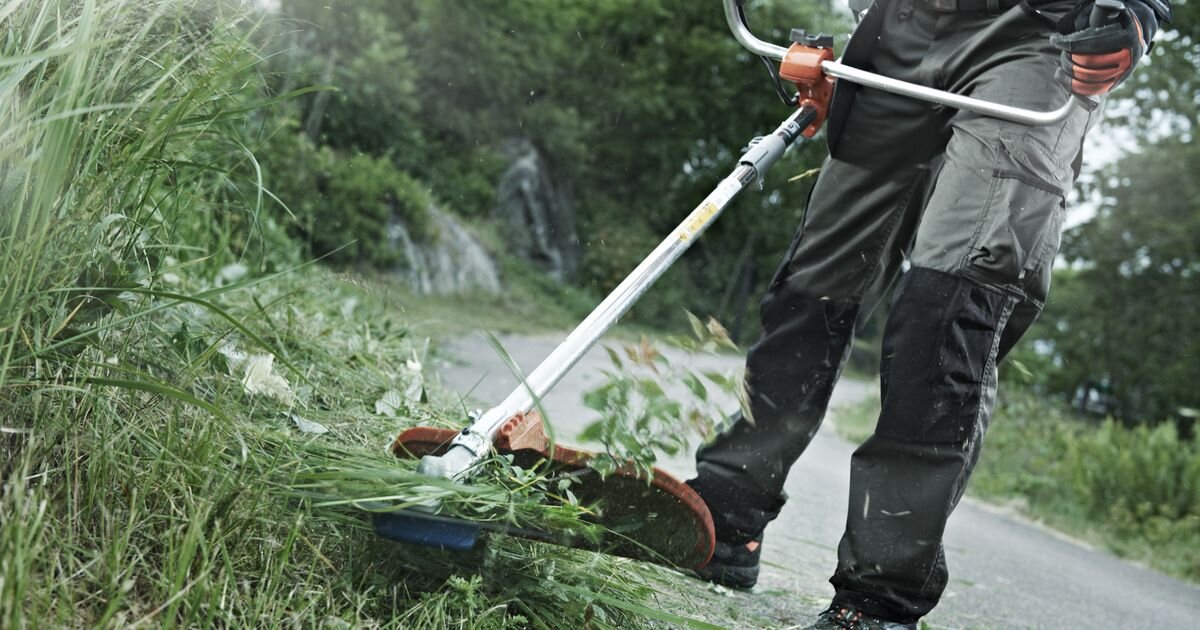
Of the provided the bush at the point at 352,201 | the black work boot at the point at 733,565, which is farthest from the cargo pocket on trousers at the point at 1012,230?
the bush at the point at 352,201

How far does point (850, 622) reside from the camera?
2.21m

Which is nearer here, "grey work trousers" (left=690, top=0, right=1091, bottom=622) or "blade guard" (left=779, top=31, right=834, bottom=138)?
"grey work trousers" (left=690, top=0, right=1091, bottom=622)

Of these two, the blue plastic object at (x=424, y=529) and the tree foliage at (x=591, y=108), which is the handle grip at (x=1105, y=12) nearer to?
the blue plastic object at (x=424, y=529)

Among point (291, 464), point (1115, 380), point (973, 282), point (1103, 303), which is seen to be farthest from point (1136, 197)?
point (291, 464)

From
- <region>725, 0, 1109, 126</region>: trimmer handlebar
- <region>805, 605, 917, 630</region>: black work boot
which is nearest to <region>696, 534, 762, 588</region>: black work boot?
<region>805, 605, 917, 630</region>: black work boot

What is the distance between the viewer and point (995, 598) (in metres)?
3.62

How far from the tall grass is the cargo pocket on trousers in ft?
3.18

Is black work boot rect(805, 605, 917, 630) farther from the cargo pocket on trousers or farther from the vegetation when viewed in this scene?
the cargo pocket on trousers

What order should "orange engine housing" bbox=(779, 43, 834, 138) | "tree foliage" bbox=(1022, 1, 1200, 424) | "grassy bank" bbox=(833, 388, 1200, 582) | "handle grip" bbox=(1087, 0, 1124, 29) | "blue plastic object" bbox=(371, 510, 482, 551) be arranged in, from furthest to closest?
"tree foliage" bbox=(1022, 1, 1200, 424), "grassy bank" bbox=(833, 388, 1200, 582), "orange engine housing" bbox=(779, 43, 834, 138), "handle grip" bbox=(1087, 0, 1124, 29), "blue plastic object" bbox=(371, 510, 482, 551)

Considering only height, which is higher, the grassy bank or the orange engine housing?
the orange engine housing

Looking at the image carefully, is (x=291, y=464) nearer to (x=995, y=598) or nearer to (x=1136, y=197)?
(x=995, y=598)

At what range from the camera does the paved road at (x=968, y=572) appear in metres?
2.90

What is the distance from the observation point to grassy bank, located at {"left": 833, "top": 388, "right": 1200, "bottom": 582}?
6.13 m

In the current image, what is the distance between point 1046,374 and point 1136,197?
13.0 ft
